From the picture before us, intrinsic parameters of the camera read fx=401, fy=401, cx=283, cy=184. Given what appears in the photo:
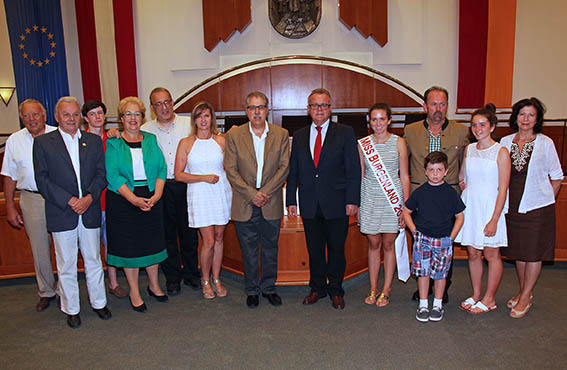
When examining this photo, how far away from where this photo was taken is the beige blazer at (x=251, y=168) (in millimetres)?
2959

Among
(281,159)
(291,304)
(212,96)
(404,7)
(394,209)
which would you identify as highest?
(404,7)

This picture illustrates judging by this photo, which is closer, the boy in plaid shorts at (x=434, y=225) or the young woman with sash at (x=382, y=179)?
the boy in plaid shorts at (x=434, y=225)

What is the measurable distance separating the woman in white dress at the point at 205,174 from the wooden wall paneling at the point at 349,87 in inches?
178

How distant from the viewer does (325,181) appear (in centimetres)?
291

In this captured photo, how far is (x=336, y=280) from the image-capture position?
3.10 meters

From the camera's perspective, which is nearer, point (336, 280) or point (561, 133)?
point (336, 280)

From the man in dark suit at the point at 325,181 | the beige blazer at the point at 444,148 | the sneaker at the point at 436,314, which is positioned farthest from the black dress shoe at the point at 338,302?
the beige blazer at the point at 444,148

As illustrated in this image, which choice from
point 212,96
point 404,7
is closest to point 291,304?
point 212,96

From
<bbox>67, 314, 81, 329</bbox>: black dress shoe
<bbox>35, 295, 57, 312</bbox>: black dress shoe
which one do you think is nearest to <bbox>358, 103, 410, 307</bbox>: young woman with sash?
<bbox>67, 314, 81, 329</bbox>: black dress shoe

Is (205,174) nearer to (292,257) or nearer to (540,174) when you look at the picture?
(292,257)

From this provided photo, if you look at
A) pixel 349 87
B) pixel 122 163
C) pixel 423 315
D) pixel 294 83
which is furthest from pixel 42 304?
pixel 349 87

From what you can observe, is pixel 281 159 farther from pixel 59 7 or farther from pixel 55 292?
pixel 59 7

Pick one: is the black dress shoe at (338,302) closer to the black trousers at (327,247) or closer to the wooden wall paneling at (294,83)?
the black trousers at (327,247)

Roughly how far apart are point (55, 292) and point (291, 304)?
197 cm
